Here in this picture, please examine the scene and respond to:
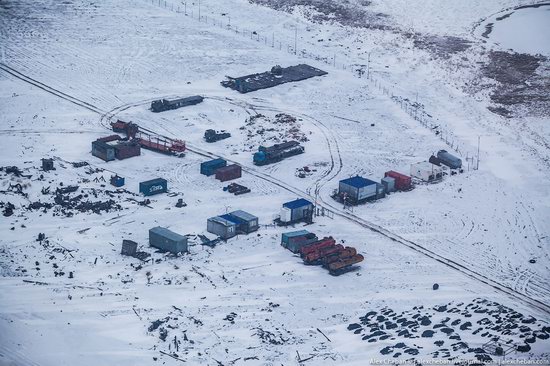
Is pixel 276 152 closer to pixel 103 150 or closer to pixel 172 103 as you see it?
pixel 103 150

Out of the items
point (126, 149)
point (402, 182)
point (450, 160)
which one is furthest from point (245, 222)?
point (450, 160)

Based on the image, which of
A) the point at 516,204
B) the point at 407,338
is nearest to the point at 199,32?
the point at 516,204

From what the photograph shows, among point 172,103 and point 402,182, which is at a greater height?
point 172,103

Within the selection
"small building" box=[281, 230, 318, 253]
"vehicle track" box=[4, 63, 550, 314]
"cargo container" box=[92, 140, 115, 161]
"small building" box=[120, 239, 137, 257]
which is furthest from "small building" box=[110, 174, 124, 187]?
"small building" box=[281, 230, 318, 253]

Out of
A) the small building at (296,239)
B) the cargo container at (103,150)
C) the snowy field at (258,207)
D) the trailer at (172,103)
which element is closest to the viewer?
the snowy field at (258,207)

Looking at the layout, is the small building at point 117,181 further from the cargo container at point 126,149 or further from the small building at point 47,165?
the small building at point 47,165

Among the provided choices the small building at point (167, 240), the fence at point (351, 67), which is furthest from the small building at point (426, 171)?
the small building at point (167, 240)

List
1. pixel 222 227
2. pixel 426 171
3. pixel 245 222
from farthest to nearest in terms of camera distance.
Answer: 1. pixel 426 171
2. pixel 245 222
3. pixel 222 227

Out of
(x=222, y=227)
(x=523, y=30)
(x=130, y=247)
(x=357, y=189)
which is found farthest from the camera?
(x=523, y=30)
